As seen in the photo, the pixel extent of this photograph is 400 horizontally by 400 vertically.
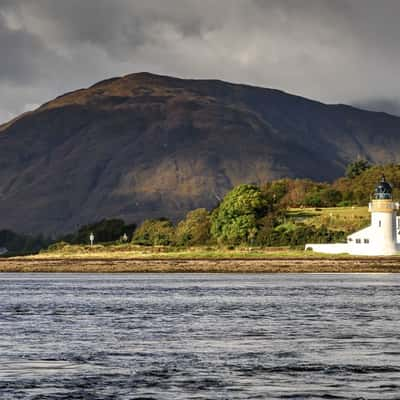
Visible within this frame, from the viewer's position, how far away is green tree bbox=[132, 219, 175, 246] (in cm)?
15225

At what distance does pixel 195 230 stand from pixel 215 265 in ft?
118

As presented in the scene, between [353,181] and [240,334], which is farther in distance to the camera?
[353,181]

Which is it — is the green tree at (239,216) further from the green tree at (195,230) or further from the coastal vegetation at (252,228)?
the green tree at (195,230)

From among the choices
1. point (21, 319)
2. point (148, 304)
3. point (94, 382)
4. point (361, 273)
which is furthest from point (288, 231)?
point (94, 382)

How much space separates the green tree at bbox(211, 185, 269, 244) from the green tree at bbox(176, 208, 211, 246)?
8.68 feet

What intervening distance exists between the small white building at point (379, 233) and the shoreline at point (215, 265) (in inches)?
126

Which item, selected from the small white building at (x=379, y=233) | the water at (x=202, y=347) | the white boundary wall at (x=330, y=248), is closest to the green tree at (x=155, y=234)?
the white boundary wall at (x=330, y=248)

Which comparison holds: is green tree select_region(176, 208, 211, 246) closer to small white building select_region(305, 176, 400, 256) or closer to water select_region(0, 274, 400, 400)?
small white building select_region(305, 176, 400, 256)

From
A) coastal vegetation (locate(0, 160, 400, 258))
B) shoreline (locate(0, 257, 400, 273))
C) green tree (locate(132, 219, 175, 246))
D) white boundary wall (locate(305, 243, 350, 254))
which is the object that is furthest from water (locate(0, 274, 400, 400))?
green tree (locate(132, 219, 175, 246))

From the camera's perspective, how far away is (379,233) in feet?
391

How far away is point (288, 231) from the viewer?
13438 cm

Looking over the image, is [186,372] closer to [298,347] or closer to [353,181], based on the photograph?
[298,347]

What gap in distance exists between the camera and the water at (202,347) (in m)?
27.3

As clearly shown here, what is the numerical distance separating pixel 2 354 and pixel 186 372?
684 centimetres
